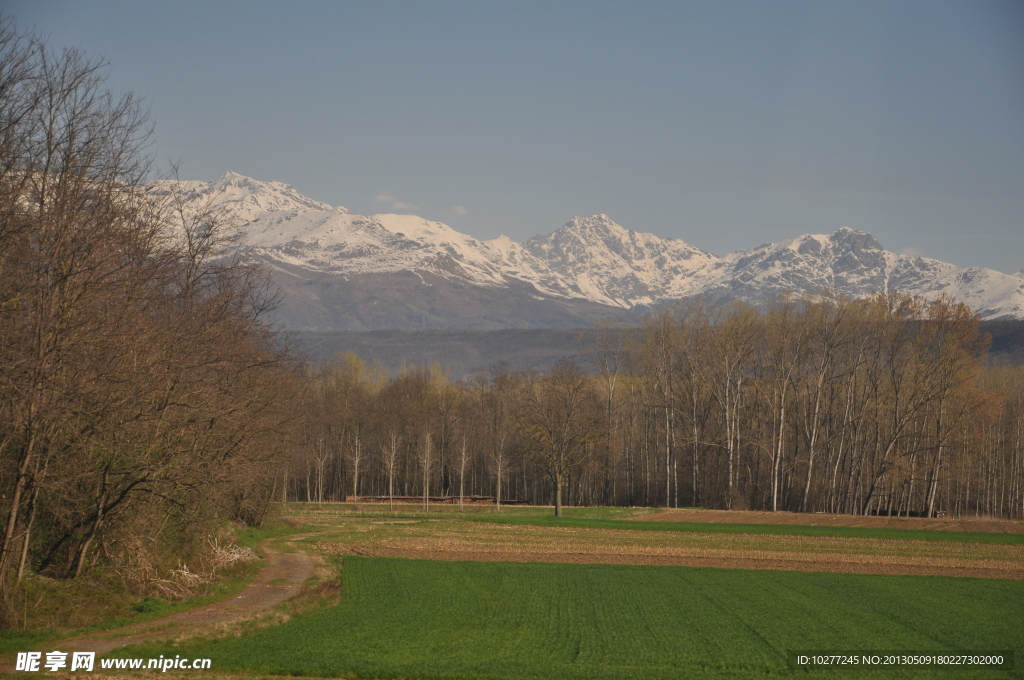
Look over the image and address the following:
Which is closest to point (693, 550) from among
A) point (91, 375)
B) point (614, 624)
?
point (614, 624)

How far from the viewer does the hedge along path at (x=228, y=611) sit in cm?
1798

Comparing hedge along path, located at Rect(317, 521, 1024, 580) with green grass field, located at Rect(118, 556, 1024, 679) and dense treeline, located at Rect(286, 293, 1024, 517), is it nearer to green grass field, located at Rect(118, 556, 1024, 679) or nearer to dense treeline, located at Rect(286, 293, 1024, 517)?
green grass field, located at Rect(118, 556, 1024, 679)

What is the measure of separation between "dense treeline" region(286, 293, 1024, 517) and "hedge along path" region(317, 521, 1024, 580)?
1509 cm

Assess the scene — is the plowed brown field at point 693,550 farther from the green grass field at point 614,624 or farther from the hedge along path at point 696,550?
the green grass field at point 614,624

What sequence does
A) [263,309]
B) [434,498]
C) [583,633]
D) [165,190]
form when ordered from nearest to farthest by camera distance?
[583,633] → [165,190] → [263,309] → [434,498]

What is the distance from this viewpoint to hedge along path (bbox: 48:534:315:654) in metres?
18.0

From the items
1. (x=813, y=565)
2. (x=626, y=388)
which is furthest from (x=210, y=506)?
(x=626, y=388)

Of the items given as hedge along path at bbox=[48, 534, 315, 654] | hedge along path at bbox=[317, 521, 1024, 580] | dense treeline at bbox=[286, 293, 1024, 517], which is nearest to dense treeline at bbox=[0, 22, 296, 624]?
hedge along path at bbox=[48, 534, 315, 654]

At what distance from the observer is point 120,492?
70.1 ft

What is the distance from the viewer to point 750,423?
79.2m

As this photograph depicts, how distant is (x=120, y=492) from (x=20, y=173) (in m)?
8.43

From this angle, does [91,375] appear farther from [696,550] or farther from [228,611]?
[696,550]

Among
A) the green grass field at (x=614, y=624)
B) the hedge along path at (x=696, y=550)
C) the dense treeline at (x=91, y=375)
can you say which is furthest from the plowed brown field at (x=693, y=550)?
the dense treeline at (x=91, y=375)

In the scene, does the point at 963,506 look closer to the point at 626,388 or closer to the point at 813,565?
the point at 626,388
